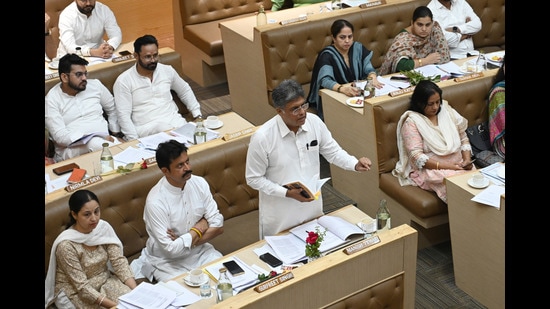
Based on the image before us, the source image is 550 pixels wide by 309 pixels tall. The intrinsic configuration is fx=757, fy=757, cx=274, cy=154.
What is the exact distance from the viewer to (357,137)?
4.96 metres

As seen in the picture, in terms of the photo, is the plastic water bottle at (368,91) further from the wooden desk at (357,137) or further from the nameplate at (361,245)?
the nameplate at (361,245)

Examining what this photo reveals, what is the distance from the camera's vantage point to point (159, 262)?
373 cm

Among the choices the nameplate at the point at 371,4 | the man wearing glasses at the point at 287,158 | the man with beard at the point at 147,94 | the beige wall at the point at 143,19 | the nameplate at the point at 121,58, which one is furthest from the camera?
the beige wall at the point at 143,19

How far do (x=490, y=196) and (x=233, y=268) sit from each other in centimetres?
149

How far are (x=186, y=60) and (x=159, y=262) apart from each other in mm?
3826

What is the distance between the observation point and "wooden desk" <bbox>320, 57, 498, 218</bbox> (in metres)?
4.79

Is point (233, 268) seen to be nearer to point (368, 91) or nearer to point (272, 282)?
A: point (272, 282)

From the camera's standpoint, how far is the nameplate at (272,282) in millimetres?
2914

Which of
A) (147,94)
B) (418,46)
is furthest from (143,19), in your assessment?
(418,46)

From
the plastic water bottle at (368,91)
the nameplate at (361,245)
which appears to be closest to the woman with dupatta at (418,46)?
the plastic water bottle at (368,91)

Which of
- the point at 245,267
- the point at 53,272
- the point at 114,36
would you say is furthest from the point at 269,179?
the point at 114,36

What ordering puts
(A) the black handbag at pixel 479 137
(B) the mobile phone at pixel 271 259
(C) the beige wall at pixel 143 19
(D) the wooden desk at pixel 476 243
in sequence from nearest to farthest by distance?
1. (B) the mobile phone at pixel 271 259
2. (D) the wooden desk at pixel 476 243
3. (A) the black handbag at pixel 479 137
4. (C) the beige wall at pixel 143 19

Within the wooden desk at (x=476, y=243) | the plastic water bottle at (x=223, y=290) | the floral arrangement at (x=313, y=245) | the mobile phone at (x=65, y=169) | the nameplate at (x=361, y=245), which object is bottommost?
the wooden desk at (x=476, y=243)

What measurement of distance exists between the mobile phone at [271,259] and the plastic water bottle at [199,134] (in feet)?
4.15
